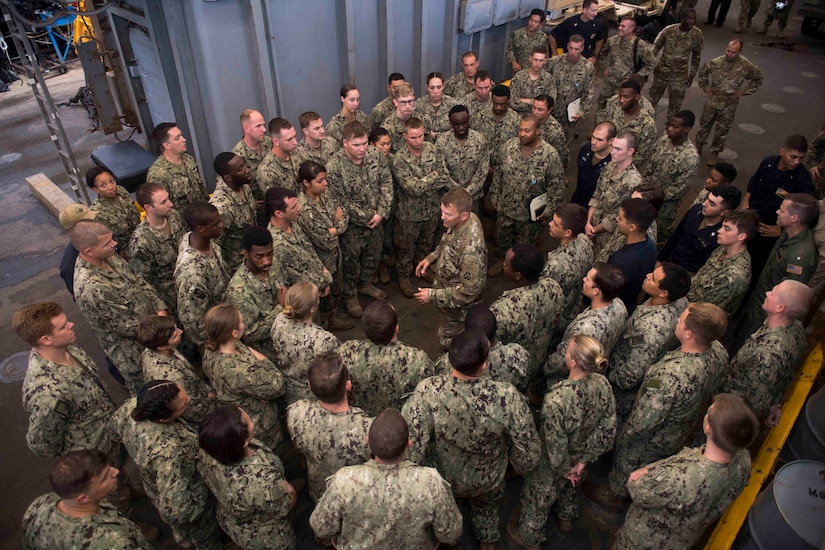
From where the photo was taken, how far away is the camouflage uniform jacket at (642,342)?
391 cm

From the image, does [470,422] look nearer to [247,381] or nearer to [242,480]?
[242,480]

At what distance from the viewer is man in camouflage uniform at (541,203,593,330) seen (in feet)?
14.5

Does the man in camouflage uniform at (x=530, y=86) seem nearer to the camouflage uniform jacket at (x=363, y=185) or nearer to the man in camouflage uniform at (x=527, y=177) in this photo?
the man in camouflage uniform at (x=527, y=177)

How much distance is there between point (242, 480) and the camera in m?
2.98

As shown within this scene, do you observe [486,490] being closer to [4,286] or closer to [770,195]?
[770,195]

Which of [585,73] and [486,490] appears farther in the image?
[585,73]

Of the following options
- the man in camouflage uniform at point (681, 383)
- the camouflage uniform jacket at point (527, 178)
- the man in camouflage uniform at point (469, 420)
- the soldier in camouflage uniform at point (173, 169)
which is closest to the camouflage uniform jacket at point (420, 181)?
the camouflage uniform jacket at point (527, 178)

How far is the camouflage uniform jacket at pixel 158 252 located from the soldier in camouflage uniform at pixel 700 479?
3923mm

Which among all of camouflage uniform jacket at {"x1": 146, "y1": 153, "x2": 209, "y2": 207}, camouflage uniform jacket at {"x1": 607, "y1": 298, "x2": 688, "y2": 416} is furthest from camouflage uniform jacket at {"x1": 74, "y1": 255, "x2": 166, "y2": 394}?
camouflage uniform jacket at {"x1": 607, "y1": 298, "x2": 688, "y2": 416}

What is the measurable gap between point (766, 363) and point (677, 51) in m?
6.89

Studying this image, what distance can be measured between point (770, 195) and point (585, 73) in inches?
128

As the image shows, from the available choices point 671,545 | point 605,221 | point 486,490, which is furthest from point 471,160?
point 671,545

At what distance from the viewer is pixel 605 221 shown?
18.0ft

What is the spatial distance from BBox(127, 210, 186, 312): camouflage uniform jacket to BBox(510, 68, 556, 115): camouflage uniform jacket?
16.5ft
